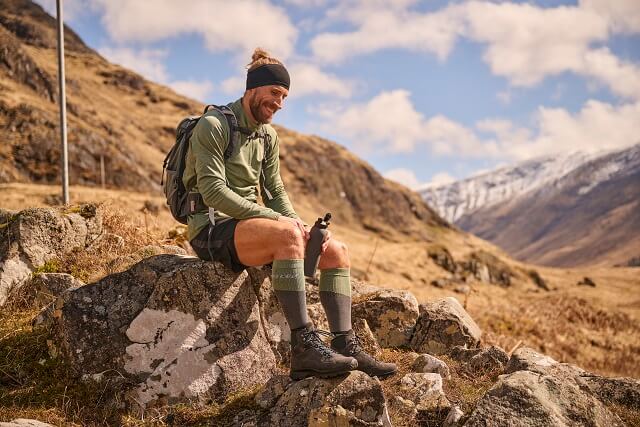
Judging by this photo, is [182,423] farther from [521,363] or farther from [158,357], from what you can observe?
[521,363]

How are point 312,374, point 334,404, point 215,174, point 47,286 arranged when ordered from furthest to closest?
1. point 47,286
2. point 215,174
3. point 312,374
4. point 334,404

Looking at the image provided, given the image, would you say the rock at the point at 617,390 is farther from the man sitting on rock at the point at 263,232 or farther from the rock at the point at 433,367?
the man sitting on rock at the point at 263,232

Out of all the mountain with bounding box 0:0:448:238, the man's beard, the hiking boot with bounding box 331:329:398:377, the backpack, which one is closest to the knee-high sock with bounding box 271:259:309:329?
the hiking boot with bounding box 331:329:398:377

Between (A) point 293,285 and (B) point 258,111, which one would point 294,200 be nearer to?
(B) point 258,111

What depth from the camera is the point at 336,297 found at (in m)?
4.76

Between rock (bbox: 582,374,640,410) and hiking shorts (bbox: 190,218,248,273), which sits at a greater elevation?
hiking shorts (bbox: 190,218,248,273)

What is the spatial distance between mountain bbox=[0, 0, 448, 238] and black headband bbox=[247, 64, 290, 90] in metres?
39.0

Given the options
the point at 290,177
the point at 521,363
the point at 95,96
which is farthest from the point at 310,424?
the point at 290,177

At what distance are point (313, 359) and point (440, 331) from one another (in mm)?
2918

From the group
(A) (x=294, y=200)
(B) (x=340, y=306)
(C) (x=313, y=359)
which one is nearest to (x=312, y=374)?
(C) (x=313, y=359)

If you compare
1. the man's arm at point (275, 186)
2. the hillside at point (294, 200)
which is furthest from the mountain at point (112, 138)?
the man's arm at point (275, 186)

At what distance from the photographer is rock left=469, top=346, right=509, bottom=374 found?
18.8ft

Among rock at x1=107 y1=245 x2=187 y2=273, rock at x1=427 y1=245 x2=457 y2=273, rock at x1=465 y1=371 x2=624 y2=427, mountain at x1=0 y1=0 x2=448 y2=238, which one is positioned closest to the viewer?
rock at x1=465 y1=371 x2=624 y2=427

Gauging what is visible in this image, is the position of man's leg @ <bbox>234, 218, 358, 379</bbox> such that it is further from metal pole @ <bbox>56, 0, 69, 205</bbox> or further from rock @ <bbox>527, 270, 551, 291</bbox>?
rock @ <bbox>527, 270, 551, 291</bbox>
